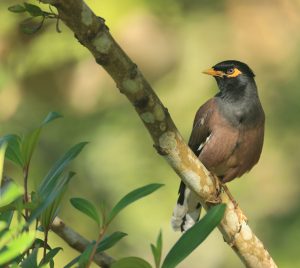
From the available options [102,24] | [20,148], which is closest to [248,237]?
[102,24]

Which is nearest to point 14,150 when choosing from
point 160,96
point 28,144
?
point 28,144

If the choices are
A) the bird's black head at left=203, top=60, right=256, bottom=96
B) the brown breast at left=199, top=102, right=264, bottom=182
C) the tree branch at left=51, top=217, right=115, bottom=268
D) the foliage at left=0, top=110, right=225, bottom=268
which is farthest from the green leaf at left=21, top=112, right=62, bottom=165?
the bird's black head at left=203, top=60, right=256, bottom=96

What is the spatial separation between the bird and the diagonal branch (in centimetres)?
154

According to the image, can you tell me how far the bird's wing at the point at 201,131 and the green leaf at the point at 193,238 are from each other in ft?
9.90

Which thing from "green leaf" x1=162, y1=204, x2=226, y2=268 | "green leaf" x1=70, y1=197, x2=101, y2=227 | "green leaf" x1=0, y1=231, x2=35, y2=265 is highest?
"green leaf" x1=0, y1=231, x2=35, y2=265

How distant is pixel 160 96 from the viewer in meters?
7.49

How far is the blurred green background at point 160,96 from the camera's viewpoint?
677cm

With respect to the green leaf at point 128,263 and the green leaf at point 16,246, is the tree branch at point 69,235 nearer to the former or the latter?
the green leaf at point 128,263

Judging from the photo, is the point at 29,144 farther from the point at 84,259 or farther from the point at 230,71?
the point at 230,71

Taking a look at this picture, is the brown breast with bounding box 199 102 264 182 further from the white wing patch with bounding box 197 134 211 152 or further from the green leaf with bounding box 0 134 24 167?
the green leaf with bounding box 0 134 24 167

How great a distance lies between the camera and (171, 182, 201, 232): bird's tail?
199 inches

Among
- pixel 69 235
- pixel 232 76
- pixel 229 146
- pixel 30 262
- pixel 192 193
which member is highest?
pixel 30 262

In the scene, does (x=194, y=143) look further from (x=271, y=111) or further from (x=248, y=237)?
(x=271, y=111)

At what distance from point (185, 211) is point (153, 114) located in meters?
2.54
